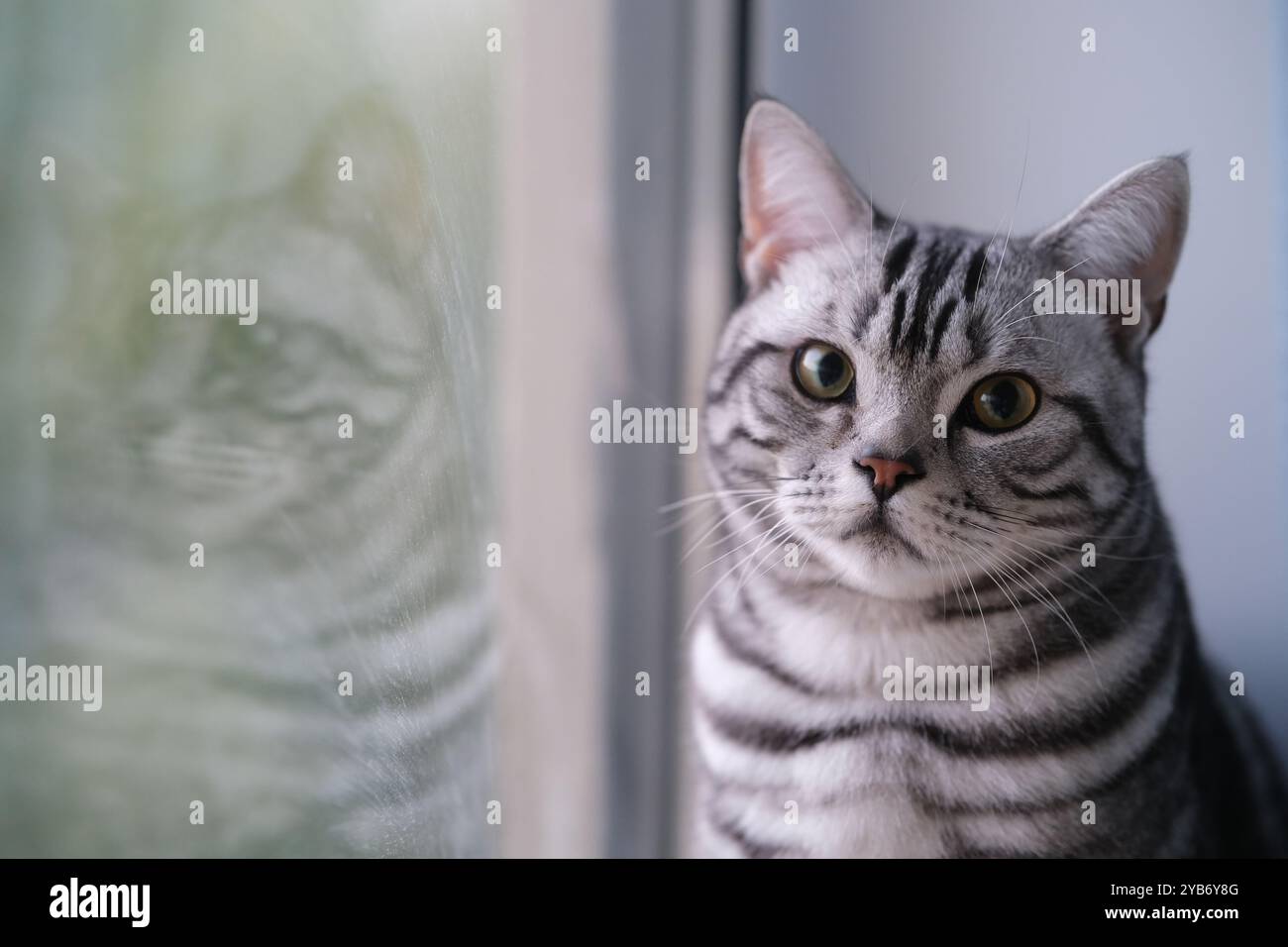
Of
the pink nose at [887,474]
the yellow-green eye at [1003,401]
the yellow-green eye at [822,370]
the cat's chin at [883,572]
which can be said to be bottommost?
the cat's chin at [883,572]

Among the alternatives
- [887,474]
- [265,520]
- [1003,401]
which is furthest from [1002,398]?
[265,520]

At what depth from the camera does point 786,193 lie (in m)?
0.87

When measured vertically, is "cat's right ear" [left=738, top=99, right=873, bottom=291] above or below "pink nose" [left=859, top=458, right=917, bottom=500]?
above

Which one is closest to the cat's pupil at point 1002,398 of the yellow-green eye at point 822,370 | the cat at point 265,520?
the yellow-green eye at point 822,370

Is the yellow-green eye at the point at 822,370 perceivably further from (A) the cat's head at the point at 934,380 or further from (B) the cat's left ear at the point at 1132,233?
(B) the cat's left ear at the point at 1132,233

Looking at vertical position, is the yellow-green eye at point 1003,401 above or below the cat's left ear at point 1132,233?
below

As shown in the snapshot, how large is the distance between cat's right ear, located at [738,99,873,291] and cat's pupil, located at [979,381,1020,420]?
171 millimetres

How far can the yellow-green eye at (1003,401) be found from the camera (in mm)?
795

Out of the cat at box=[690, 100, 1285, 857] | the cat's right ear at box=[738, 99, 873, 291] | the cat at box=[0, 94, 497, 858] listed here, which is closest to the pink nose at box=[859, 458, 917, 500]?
the cat at box=[690, 100, 1285, 857]

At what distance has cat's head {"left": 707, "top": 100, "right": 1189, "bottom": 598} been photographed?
778mm

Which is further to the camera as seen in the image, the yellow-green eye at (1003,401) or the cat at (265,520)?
the cat at (265,520)

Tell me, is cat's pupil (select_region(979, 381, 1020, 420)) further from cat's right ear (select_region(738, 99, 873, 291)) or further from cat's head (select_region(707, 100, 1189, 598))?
cat's right ear (select_region(738, 99, 873, 291))

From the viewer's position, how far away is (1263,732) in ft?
3.06

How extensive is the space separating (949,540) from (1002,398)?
12cm
